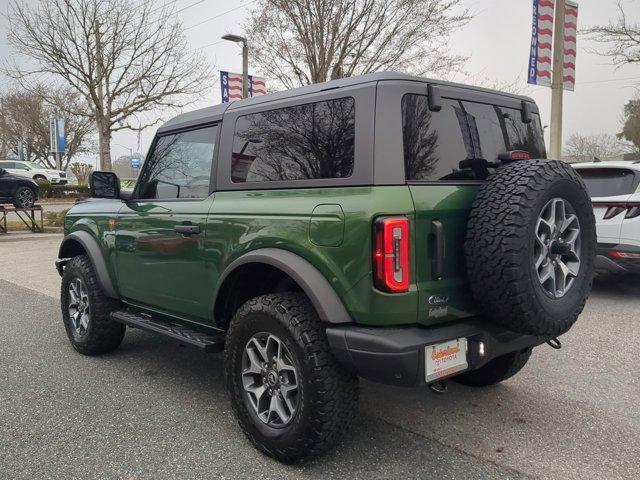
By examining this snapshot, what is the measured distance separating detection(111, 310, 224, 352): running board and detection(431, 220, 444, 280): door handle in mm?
1463

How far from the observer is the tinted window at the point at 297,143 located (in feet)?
8.75

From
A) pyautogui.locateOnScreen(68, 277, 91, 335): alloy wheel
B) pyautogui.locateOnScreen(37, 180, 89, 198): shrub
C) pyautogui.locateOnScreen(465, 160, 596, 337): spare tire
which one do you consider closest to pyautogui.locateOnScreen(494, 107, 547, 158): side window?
pyautogui.locateOnScreen(465, 160, 596, 337): spare tire

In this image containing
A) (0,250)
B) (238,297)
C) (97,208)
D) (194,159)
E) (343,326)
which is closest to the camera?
(343,326)

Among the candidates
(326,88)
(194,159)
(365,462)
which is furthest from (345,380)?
(194,159)

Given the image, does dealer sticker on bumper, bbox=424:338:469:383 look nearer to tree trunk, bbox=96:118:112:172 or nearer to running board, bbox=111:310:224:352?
running board, bbox=111:310:224:352

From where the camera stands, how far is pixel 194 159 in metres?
3.63

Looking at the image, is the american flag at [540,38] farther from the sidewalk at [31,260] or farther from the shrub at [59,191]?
the shrub at [59,191]

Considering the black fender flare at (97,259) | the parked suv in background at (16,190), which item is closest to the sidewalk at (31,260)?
the parked suv in background at (16,190)

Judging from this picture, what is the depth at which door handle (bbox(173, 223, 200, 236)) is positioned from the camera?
3.27 m

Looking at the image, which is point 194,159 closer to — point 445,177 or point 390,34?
point 445,177

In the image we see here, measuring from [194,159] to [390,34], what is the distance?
10.0 metres

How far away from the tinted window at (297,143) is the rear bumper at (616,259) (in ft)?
15.0

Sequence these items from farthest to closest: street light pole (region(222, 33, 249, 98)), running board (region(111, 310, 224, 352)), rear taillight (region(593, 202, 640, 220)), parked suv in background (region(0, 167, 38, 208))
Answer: parked suv in background (region(0, 167, 38, 208)) < street light pole (region(222, 33, 249, 98)) < rear taillight (region(593, 202, 640, 220)) < running board (region(111, 310, 224, 352))

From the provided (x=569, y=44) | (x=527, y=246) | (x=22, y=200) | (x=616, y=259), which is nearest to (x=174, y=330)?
(x=527, y=246)
